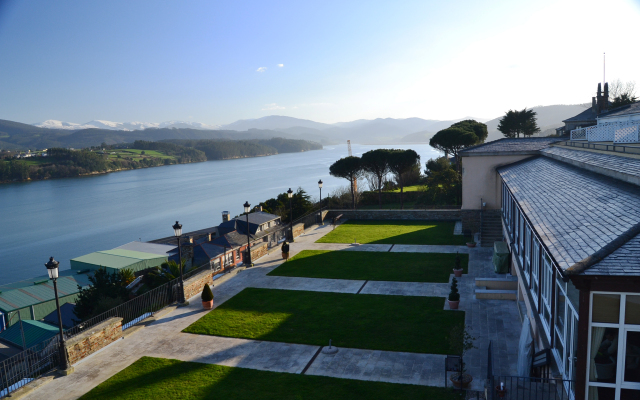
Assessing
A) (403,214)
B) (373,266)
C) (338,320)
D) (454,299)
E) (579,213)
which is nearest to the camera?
(579,213)

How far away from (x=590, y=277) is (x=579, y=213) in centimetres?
292

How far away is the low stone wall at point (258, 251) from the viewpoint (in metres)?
19.9

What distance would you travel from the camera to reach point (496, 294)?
13.3 m

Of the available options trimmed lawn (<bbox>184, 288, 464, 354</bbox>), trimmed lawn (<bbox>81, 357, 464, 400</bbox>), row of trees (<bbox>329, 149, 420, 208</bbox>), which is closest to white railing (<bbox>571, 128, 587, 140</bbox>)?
trimmed lawn (<bbox>184, 288, 464, 354</bbox>)

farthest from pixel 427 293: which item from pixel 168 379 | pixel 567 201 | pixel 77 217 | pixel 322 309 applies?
pixel 77 217

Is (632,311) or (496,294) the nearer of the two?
(632,311)

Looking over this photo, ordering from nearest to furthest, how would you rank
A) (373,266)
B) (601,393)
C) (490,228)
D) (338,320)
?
(601,393)
(338,320)
(373,266)
(490,228)

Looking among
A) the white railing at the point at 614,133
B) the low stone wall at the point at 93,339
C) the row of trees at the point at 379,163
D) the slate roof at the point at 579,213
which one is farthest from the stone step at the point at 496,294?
the row of trees at the point at 379,163

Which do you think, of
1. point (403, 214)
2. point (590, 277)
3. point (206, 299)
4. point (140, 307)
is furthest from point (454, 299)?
point (403, 214)

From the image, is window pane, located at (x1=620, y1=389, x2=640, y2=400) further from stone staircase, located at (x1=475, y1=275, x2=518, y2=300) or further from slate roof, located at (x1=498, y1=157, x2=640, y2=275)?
stone staircase, located at (x1=475, y1=275, x2=518, y2=300)

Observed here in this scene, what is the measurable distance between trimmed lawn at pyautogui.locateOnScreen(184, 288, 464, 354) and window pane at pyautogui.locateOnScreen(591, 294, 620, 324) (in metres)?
5.82

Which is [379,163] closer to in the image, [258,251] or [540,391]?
[258,251]

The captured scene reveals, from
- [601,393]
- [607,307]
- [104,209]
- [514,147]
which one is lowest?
[104,209]

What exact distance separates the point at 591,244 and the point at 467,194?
18.2 m
